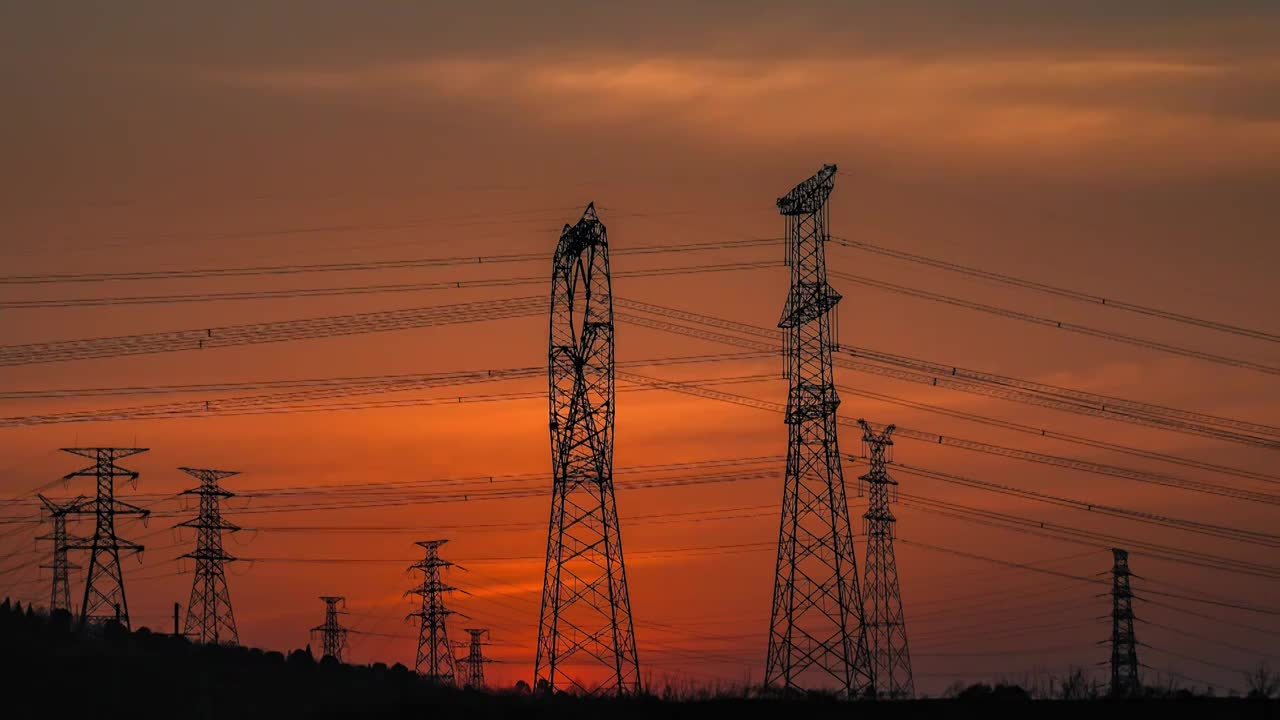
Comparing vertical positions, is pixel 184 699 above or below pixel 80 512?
below

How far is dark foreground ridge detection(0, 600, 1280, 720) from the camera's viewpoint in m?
47.2

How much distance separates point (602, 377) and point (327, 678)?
74.0 feet

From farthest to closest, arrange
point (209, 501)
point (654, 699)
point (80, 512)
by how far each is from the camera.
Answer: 1. point (209, 501)
2. point (80, 512)
3. point (654, 699)

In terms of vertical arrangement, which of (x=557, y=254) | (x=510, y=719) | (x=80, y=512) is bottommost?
(x=510, y=719)

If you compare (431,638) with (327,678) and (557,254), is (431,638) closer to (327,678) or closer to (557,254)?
(557,254)

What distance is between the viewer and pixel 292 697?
174 ft

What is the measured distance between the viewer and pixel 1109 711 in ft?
154

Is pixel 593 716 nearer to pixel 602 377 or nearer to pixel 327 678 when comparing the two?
pixel 327 678

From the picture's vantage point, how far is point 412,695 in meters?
50.7

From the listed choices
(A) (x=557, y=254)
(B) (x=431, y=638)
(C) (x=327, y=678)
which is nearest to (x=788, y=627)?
(A) (x=557, y=254)

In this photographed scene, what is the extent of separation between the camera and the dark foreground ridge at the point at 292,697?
47.2 meters

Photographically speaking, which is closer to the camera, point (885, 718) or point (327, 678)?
point (885, 718)

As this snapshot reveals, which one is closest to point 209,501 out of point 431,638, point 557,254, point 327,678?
point 431,638

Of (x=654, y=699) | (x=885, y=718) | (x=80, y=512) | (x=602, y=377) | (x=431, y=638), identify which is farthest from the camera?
(x=431, y=638)
